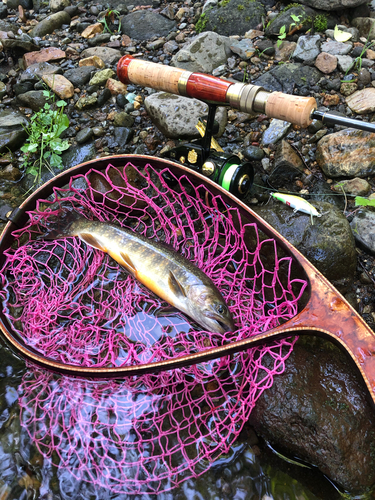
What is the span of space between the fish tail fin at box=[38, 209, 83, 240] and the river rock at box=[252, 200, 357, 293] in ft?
5.87

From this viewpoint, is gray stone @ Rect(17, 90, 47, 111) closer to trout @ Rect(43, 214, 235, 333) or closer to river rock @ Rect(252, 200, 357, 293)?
trout @ Rect(43, 214, 235, 333)

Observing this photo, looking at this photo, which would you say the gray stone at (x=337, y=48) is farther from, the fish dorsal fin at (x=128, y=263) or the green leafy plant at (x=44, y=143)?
the fish dorsal fin at (x=128, y=263)

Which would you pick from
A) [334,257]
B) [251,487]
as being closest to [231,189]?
[334,257]

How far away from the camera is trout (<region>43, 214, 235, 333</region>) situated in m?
2.79

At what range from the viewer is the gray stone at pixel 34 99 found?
5.10 metres

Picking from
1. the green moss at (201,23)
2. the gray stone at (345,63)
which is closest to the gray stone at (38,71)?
the green moss at (201,23)

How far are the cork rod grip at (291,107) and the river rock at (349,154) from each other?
1362 mm

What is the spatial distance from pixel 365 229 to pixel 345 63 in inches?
99.1

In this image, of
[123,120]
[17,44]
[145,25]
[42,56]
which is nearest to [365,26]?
[145,25]

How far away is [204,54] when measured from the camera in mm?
5238

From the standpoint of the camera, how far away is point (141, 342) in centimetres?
313

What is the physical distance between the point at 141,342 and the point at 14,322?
110 centimetres

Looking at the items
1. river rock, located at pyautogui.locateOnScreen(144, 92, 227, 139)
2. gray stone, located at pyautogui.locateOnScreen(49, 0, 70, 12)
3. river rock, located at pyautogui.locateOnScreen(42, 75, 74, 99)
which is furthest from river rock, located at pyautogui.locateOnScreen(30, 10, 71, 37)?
river rock, located at pyautogui.locateOnScreen(144, 92, 227, 139)

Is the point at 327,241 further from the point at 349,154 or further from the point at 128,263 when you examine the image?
the point at 128,263
